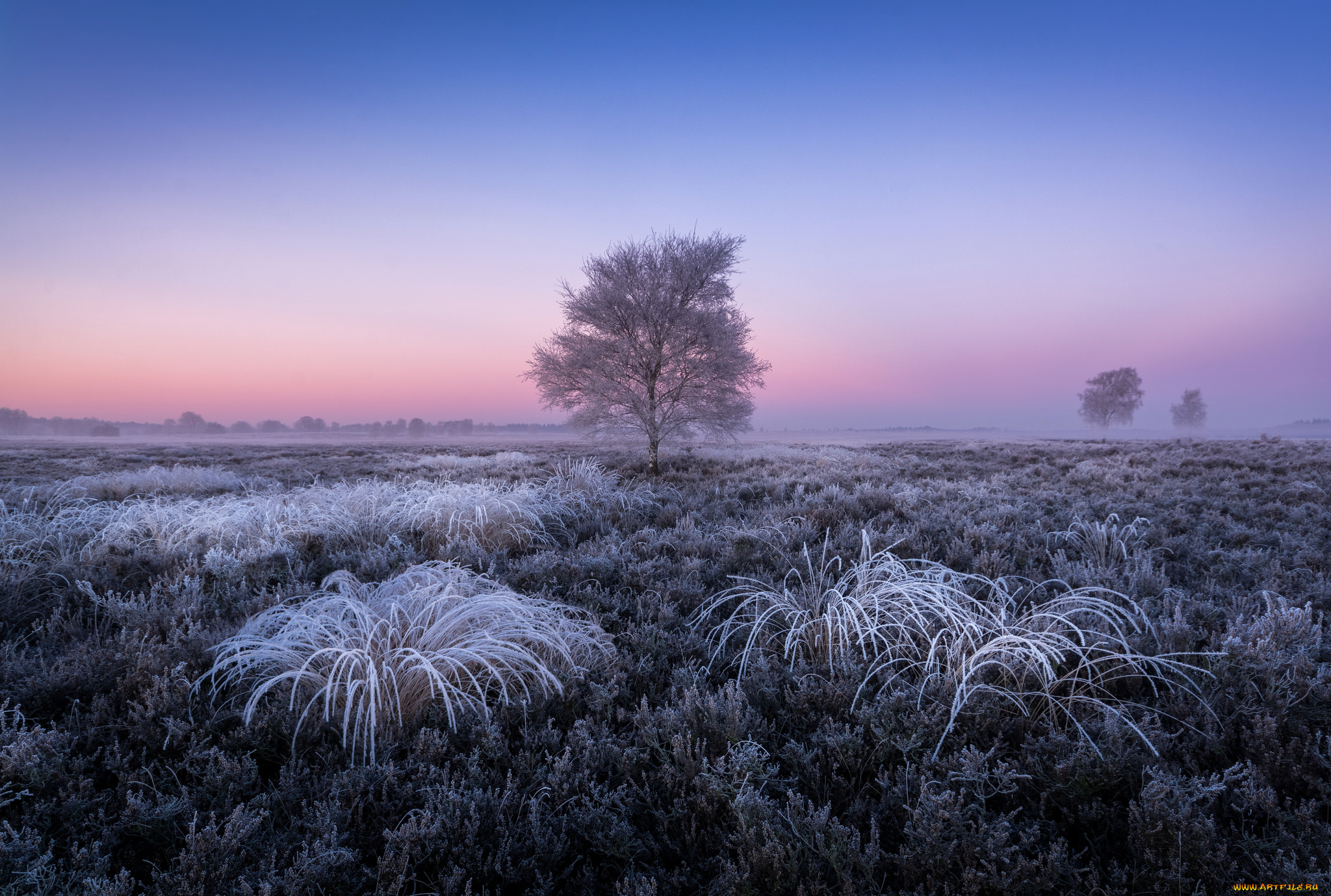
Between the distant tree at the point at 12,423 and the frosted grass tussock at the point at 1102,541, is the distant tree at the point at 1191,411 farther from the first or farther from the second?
the distant tree at the point at 12,423

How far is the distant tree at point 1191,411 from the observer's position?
75.4 metres

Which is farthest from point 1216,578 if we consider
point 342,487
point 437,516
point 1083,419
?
point 1083,419

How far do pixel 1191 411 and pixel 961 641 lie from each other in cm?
10601

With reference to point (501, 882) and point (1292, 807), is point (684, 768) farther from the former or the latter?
point (1292, 807)

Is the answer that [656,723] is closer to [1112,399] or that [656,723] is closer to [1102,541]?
[1102,541]

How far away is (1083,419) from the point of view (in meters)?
62.6

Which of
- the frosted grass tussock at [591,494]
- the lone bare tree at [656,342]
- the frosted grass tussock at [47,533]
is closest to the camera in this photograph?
the frosted grass tussock at [47,533]

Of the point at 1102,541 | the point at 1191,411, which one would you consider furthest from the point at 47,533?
the point at 1191,411

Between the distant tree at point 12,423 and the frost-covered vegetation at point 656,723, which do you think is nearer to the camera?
the frost-covered vegetation at point 656,723

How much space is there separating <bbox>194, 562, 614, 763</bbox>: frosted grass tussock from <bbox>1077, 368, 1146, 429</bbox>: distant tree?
253ft

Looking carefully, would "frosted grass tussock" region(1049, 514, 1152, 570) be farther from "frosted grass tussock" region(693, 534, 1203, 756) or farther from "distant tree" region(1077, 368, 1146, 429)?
"distant tree" region(1077, 368, 1146, 429)

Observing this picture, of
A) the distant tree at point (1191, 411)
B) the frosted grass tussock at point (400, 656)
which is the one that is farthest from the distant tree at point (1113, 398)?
the frosted grass tussock at point (400, 656)

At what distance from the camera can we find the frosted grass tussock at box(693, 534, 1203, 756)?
2602 millimetres

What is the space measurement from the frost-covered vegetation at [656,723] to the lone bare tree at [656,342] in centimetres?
1143
